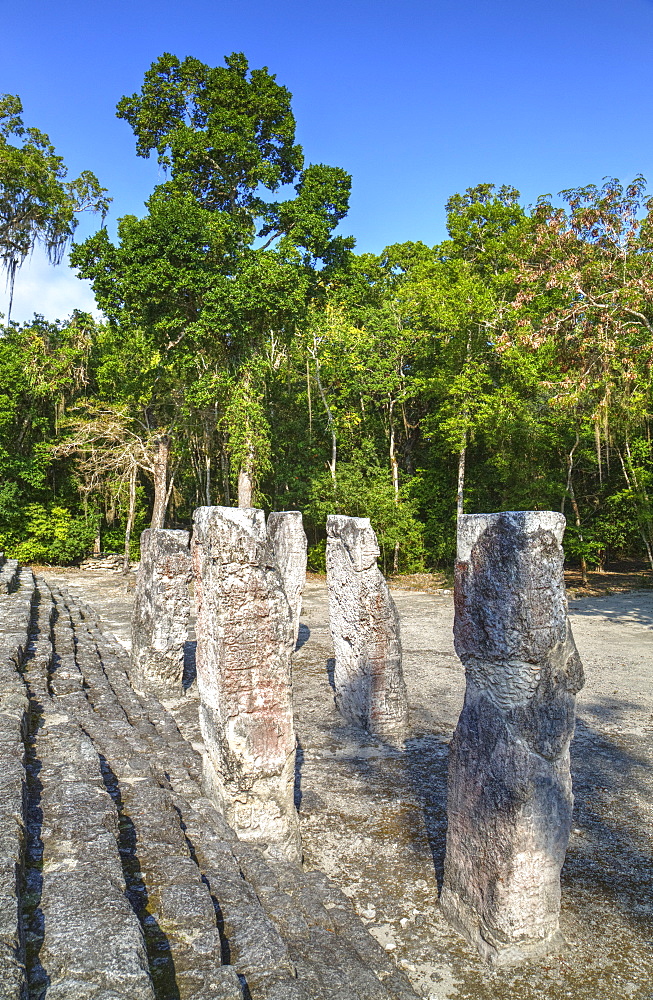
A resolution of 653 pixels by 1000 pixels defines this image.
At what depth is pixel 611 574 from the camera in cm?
→ 2117

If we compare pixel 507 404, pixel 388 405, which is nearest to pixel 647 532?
pixel 507 404

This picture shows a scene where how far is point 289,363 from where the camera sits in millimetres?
23234

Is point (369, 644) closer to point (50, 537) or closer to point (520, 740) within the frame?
point (520, 740)

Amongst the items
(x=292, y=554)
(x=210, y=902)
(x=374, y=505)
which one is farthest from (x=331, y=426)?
(x=210, y=902)

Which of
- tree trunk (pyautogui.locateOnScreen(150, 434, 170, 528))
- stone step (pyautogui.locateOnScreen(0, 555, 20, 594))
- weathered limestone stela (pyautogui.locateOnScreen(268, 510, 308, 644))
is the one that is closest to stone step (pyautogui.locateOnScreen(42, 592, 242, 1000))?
weathered limestone stela (pyautogui.locateOnScreen(268, 510, 308, 644))

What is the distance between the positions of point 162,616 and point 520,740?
576cm

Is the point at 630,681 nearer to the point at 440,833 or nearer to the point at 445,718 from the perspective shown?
the point at 445,718

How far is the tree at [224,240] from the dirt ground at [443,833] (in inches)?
440

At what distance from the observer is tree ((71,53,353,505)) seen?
17250mm

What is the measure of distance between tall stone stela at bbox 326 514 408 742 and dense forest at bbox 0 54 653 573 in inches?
324

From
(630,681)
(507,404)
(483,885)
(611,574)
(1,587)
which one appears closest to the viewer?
(483,885)

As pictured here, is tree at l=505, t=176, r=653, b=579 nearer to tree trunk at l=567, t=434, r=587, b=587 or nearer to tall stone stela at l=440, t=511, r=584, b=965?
tree trunk at l=567, t=434, r=587, b=587

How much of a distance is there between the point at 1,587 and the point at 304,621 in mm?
6194

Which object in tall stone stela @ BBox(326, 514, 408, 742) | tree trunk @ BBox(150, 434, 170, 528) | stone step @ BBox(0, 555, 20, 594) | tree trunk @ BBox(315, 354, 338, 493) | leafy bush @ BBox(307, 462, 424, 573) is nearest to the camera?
tall stone stela @ BBox(326, 514, 408, 742)
